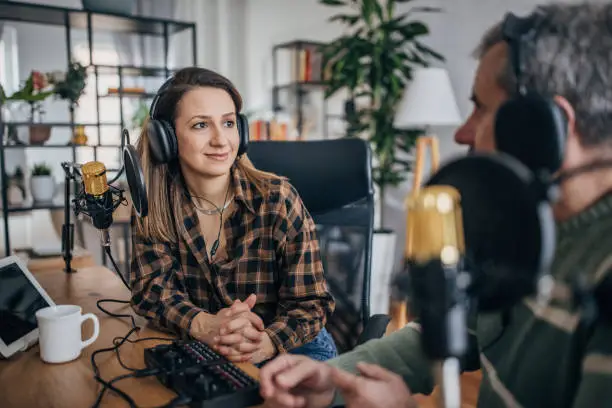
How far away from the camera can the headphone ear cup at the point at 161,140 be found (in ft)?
3.79

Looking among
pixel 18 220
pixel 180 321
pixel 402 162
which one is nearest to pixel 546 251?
pixel 180 321

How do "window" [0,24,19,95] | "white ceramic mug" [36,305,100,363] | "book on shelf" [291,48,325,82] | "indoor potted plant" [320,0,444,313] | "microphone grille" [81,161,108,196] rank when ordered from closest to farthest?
"white ceramic mug" [36,305,100,363] → "microphone grille" [81,161,108,196] → "indoor potted plant" [320,0,444,313] → "book on shelf" [291,48,325,82] → "window" [0,24,19,95]

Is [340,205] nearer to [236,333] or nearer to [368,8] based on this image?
[236,333]

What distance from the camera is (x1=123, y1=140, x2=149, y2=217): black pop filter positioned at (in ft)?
3.18

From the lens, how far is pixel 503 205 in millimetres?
373

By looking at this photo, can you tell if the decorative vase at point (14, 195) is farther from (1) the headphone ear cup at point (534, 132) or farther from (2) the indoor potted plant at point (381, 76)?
(1) the headphone ear cup at point (534, 132)

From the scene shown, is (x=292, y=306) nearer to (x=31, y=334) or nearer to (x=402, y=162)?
(x=31, y=334)

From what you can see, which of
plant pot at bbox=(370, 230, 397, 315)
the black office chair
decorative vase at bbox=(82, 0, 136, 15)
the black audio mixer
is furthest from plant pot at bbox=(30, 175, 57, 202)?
the black audio mixer

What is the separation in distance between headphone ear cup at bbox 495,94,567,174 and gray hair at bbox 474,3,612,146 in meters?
0.04

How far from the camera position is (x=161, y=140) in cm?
116

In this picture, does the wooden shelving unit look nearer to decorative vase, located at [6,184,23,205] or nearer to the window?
decorative vase, located at [6,184,23,205]

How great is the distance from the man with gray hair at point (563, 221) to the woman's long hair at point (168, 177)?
2.29ft

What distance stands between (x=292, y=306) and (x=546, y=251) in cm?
89

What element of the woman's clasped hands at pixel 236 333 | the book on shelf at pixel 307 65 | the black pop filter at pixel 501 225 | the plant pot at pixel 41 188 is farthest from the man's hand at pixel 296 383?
the book on shelf at pixel 307 65
